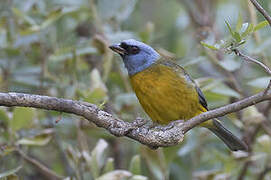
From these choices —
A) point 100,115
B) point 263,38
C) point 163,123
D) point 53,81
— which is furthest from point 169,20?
point 100,115

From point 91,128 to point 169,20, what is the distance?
1949 mm

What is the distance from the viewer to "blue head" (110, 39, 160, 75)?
3.63 metres

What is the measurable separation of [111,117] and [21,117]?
3.33 feet

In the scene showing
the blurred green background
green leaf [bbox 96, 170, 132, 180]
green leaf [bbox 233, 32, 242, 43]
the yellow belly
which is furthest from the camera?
the blurred green background

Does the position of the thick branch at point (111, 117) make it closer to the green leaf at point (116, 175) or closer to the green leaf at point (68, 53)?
the green leaf at point (116, 175)

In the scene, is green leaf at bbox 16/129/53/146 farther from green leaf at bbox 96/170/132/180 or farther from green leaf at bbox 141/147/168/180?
green leaf at bbox 141/147/168/180

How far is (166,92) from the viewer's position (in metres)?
3.36

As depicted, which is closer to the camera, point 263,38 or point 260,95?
point 260,95

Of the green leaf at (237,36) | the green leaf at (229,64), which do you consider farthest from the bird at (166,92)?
the green leaf at (237,36)

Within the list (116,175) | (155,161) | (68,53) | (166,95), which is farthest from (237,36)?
(68,53)

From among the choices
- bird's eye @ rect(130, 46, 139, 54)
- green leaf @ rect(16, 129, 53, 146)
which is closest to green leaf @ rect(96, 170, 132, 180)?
green leaf @ rect(16, 129, 53, 146)

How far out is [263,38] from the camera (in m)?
4.21

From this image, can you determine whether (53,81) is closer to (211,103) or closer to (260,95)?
(211,103)

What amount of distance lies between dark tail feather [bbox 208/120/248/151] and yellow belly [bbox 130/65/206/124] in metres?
0.21
